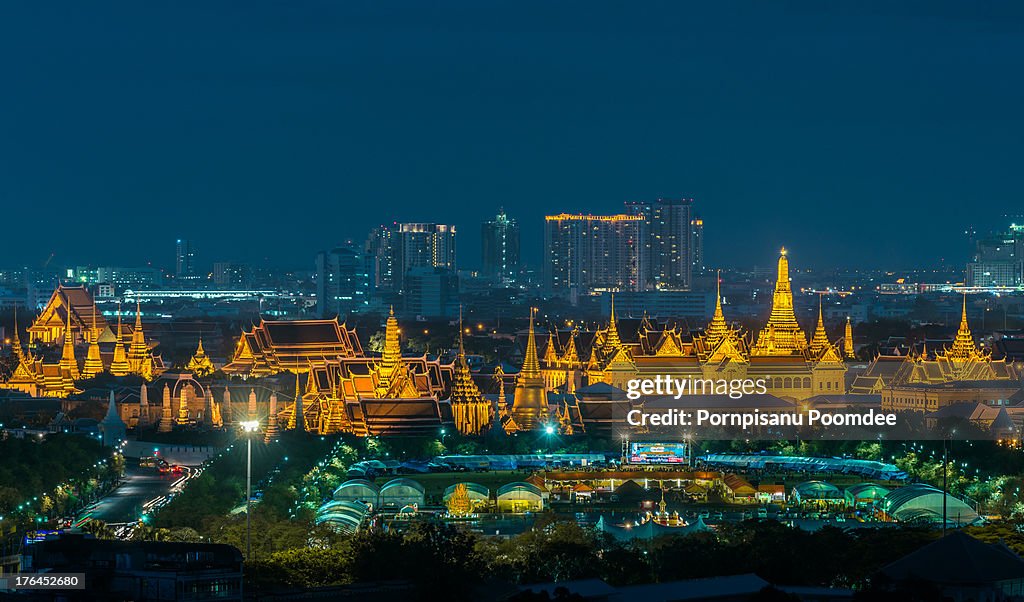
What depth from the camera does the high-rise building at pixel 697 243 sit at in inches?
7037

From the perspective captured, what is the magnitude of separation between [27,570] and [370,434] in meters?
29.3

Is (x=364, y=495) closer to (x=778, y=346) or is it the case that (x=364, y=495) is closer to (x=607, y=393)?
(x=607, y=393)

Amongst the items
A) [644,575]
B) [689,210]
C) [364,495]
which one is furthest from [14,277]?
[644,575]

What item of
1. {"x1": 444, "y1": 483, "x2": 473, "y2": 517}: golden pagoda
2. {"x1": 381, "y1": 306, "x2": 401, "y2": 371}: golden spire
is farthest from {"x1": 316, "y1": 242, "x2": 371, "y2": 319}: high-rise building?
{"x1": 444, "y1": 483, "x2": 473, "y2": 517}: golden pagoda

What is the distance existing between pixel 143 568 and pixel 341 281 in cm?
13195

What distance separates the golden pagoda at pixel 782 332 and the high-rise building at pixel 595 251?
93.1 m

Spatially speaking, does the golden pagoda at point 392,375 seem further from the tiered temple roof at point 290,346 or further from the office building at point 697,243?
the office building at point 697,243

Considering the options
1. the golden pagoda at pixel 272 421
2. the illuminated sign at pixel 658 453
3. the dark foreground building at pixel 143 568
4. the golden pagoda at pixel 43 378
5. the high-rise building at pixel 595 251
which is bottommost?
the dark foreground building at pixel 143 568

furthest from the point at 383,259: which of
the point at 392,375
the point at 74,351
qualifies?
the point at 392,375

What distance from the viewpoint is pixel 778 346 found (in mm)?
76500

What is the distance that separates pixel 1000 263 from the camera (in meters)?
188

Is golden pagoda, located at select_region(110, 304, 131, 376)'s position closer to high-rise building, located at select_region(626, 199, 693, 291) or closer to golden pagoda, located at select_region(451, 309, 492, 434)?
golden pagoda, located at select_region(451, 309, 492, 434)

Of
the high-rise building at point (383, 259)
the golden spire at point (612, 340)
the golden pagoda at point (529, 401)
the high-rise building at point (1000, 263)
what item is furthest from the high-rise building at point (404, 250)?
the golden pagoda at point (529, 401)

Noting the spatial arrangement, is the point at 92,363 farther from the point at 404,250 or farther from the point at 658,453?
the point at 404,250
